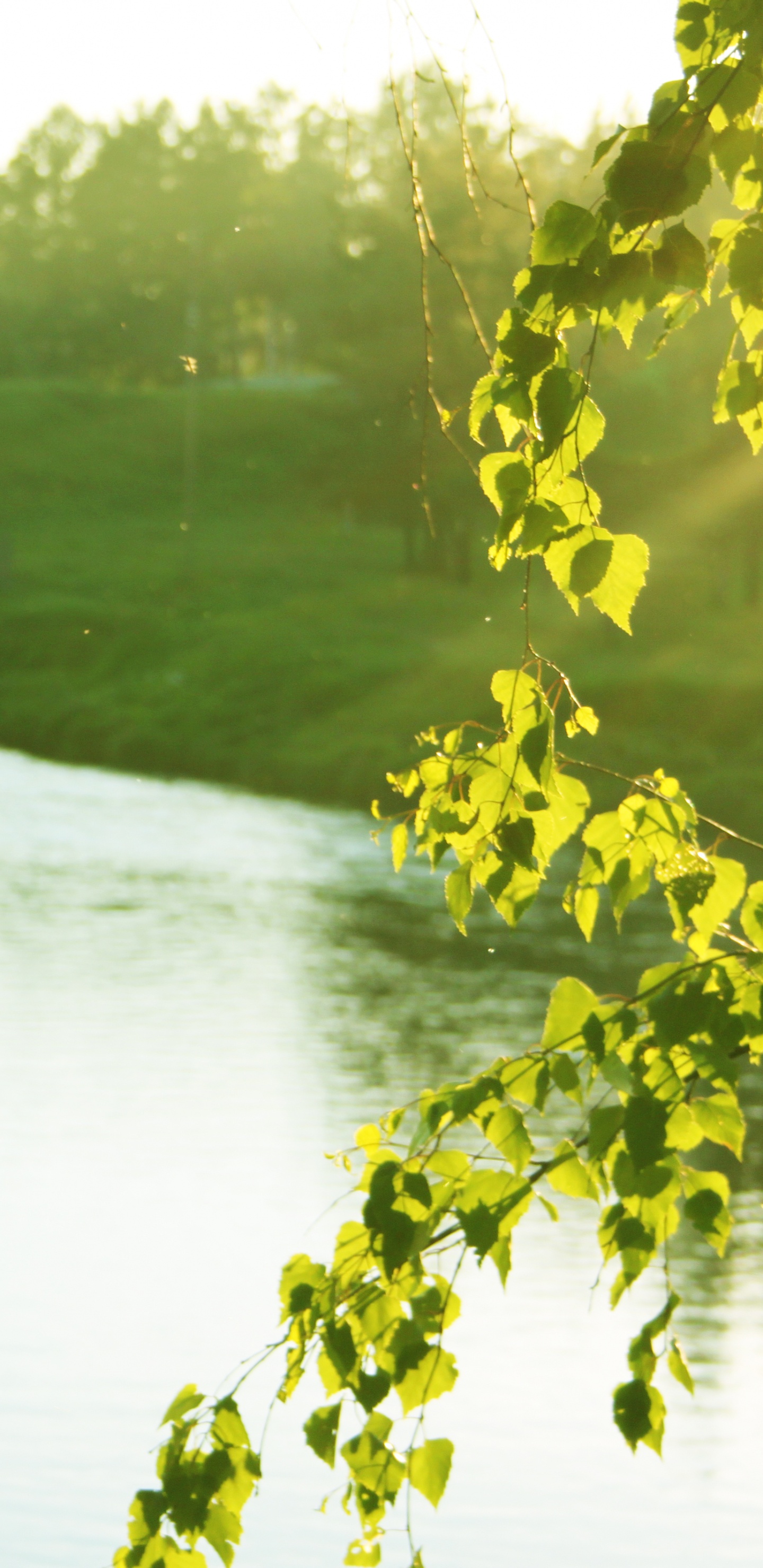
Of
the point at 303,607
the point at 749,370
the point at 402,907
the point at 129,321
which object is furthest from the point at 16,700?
the point at 749,370

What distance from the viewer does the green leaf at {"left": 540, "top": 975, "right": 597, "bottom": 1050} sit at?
6.86 feet

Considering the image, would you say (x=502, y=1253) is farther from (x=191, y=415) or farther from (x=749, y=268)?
(x=191, y=415)

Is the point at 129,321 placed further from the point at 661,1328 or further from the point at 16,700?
the point at 661,1328

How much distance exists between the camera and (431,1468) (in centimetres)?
209

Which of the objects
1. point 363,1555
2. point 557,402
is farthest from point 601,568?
point 363,1555

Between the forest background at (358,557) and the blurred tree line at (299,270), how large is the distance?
0.45 feet

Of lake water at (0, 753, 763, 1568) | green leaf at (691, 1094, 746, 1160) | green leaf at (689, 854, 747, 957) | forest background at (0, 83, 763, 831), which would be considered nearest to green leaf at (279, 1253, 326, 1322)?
green leaf at (691, 1094, 746, 1160)

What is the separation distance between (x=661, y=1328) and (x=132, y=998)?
13440 millimetres

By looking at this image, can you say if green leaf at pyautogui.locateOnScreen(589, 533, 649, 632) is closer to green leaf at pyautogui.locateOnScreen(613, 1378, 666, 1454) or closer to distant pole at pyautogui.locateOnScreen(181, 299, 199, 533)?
green leaf at pyautogui.locateOnScreen(613, 1378, 666, 1454)

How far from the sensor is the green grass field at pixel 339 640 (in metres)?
29.8

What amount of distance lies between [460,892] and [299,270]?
6406 cm

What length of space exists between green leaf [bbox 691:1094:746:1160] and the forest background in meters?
16.4

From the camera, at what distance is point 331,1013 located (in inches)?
595

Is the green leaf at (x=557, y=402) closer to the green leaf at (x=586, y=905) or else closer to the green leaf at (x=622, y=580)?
the green leaf at (x=622, y=580)
